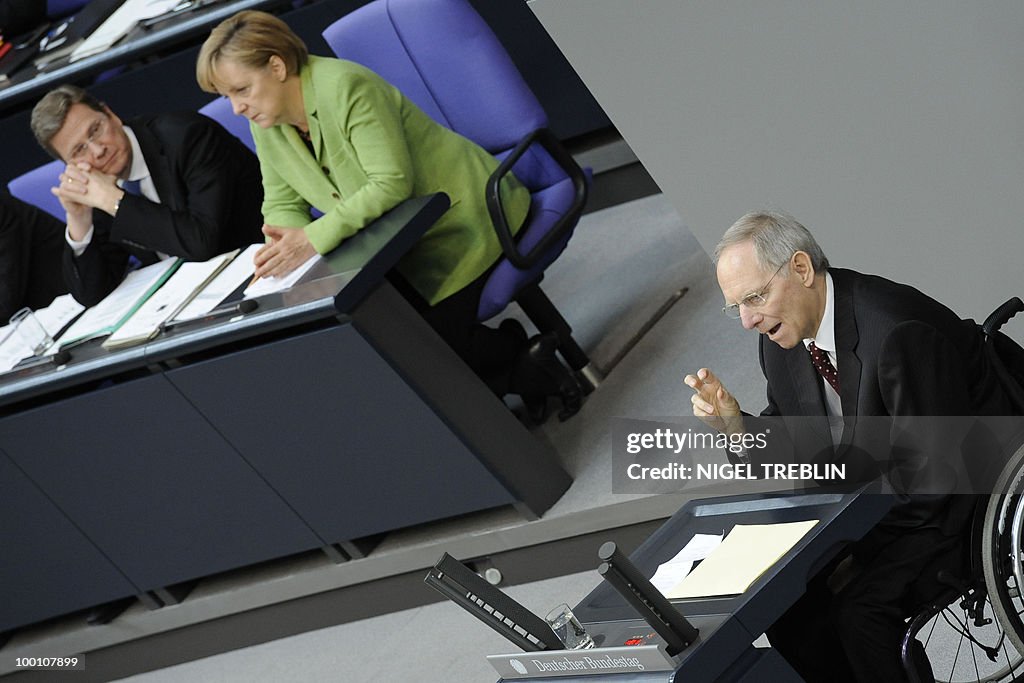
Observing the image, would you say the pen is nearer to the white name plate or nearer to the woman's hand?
the woman's hand

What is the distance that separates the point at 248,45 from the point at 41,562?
1.65 metres

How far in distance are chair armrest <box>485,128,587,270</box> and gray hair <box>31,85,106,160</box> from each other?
3.96ft

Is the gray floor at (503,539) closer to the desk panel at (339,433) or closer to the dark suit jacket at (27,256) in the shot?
the desk panel at (339,433)

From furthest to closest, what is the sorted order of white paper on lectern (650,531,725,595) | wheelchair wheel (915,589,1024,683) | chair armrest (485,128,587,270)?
chair armrest (485,128,587,270) → wheelchair wheel (915,589,1024,683) → white paper on lectern (650,531,725,595)

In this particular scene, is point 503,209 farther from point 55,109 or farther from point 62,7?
point 62,7

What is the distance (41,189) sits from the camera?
13.5 feet

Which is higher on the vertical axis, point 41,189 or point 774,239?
point 41,189

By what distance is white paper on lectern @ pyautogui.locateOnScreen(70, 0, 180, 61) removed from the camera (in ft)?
15.0

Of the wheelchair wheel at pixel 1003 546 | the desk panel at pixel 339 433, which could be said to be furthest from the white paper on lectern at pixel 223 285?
the wheelchair wheel at pixel 1003 546

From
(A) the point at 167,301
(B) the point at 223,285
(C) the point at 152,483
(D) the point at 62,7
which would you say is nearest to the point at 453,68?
(B) the point at 223,285

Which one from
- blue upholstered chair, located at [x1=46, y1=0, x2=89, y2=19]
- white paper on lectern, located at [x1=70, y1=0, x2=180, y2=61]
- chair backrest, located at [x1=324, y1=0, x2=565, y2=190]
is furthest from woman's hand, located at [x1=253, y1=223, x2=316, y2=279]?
blue upholstered chair, located at [x1=46, y1=0, x2=89, y2=19]

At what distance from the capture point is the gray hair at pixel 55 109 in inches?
137

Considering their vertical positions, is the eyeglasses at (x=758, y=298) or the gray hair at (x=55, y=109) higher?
the gray hair at (x=55, y=109)

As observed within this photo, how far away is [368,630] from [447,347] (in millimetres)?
924
